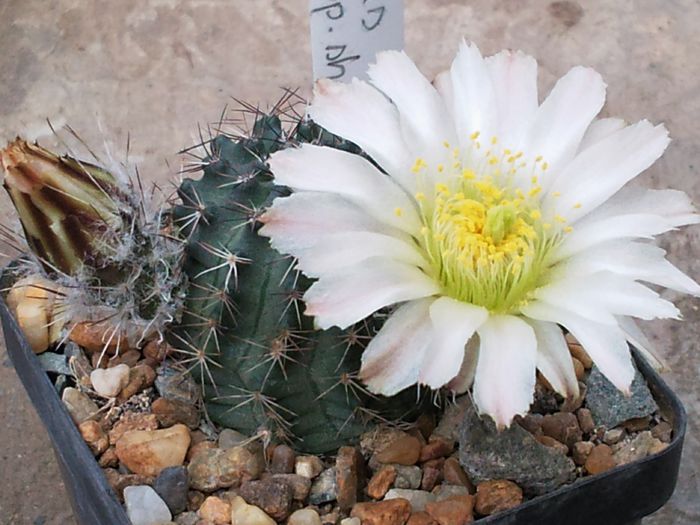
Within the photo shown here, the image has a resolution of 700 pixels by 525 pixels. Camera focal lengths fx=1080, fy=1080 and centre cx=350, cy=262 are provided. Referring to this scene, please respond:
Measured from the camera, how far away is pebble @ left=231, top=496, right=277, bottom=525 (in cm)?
75

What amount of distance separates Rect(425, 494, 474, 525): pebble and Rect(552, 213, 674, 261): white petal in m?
0.19

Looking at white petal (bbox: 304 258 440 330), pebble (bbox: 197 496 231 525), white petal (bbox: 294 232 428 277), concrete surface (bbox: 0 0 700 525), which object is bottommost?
concrete surface (bbox: 0 0 700 525)

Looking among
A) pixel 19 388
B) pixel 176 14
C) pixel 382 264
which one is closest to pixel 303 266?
pixel 382 264

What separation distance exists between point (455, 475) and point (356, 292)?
243 mm

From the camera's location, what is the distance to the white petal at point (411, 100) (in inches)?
27.1

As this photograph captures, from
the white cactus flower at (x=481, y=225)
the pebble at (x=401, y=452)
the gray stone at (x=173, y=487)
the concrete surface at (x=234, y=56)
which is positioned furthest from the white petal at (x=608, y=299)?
the concrete surface at (x=234, y=56)

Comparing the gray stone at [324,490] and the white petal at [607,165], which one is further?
the gray stone at [324,490]

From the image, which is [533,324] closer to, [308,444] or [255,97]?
[308,444]

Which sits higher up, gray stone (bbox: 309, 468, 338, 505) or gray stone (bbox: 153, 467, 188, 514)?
gray stone (bbox: 153, 467, 188, 514)

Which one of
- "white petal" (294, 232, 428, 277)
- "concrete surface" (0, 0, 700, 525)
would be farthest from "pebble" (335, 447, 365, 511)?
"concrete surface" (0, 0, 700, 525)

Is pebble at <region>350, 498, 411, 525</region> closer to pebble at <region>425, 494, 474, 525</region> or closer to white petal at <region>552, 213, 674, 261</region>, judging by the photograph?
pebble at <region>425, 494, 474, 525</region>

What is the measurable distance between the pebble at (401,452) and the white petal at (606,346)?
0.22 m

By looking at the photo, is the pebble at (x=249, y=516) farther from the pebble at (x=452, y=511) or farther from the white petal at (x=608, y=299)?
the white petal at (x=608, y=299)

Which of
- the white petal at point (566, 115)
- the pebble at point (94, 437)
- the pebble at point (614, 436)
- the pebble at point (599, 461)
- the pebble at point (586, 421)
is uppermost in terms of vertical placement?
the white petal at point (566, 115)
